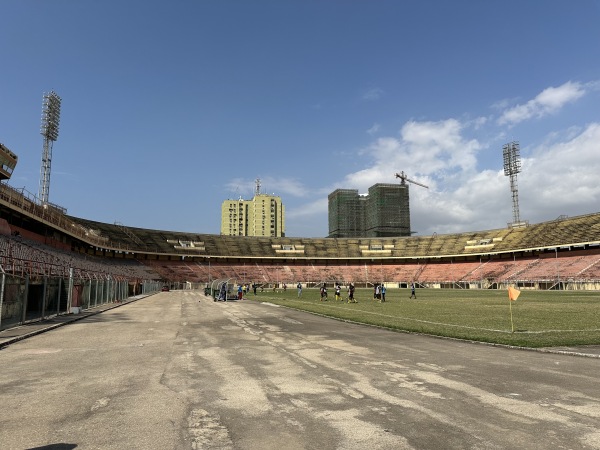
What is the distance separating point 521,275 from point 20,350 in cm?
7843

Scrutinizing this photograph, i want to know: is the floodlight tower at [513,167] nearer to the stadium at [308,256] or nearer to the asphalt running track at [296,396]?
the stadium at [308,256]

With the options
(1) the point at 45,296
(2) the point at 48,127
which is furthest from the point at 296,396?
(2) the point at 48,127

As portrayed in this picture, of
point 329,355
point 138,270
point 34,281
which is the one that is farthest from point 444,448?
point 138,270

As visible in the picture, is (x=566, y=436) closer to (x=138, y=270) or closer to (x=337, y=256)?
(x=138, y=270)

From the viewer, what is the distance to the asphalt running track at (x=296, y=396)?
5242 mm

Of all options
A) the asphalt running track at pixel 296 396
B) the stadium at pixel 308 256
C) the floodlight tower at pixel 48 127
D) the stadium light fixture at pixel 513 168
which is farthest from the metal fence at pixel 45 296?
the stadium light fixture at pixel 513 168

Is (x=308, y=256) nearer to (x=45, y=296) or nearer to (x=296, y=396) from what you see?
(x=45, y=296)

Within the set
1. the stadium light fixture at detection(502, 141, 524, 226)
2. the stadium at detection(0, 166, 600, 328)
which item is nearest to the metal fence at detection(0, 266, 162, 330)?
the stadium at detection(0, 166, 600, 328)

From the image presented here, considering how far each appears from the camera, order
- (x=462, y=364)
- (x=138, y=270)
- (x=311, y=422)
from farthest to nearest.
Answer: (x=138, y=270), (x=462, y=364), (x=311, y=422)

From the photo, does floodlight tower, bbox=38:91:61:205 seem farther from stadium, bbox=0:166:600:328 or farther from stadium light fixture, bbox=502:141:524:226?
stadium light fixture, bbox=502:141:524:226

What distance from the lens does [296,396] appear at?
723cm

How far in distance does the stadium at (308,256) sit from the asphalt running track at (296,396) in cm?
2320

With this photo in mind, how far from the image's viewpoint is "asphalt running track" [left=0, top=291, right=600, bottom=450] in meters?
5.24

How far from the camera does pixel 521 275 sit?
72.9m
